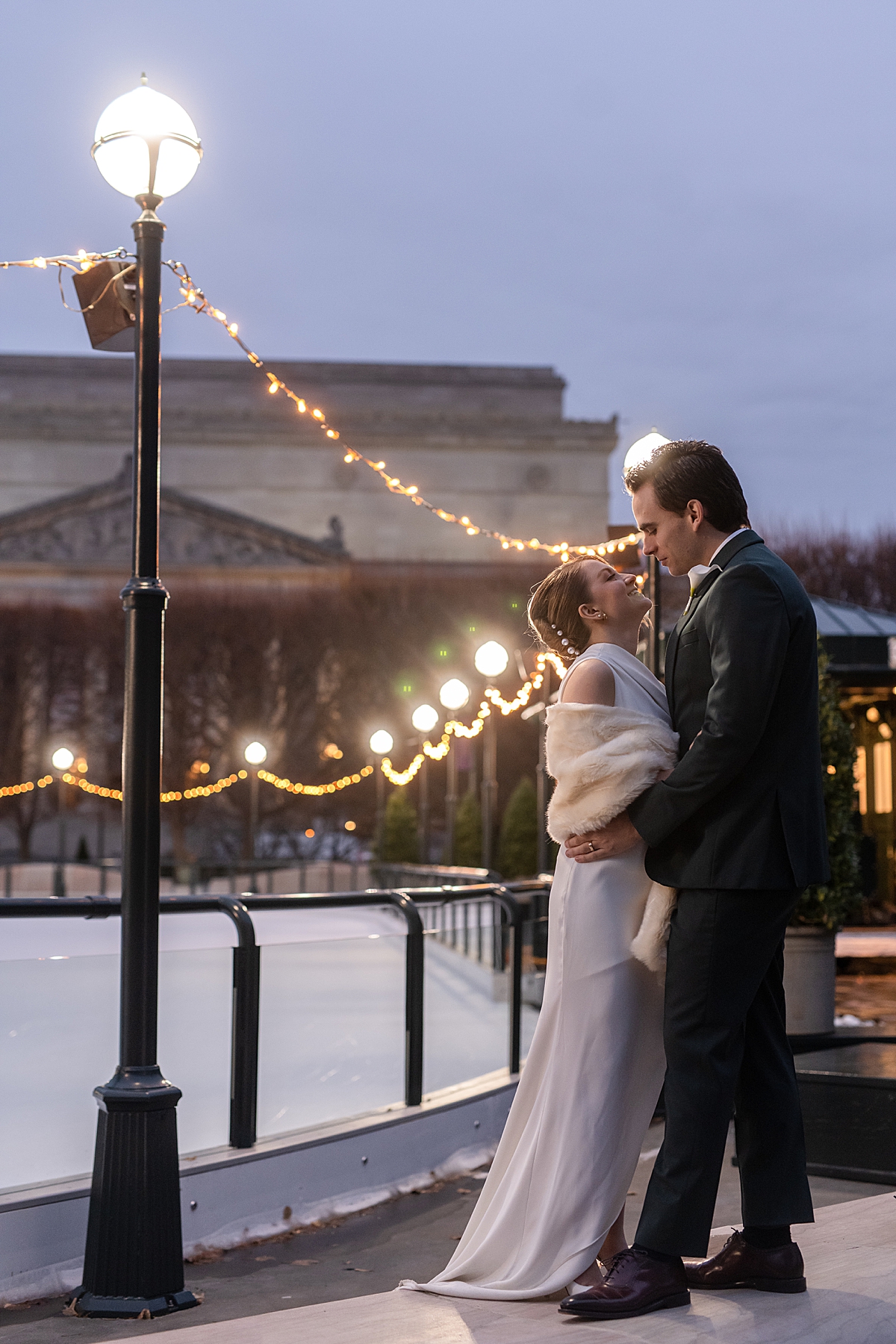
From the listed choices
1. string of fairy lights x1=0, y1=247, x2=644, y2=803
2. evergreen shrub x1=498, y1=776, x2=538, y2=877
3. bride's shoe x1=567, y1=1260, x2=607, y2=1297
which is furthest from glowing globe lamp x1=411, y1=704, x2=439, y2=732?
bride's shoe x1=567, y1=1260, x2=607, y2=1297

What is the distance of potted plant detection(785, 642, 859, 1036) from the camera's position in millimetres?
7969

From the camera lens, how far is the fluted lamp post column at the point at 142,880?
15.5 feet

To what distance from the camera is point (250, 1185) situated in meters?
5.70

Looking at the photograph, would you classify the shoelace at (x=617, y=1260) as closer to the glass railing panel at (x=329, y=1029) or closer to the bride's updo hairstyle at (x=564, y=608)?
the bride's updo hairstyle at (x=564, y=608)

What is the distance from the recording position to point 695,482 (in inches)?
136

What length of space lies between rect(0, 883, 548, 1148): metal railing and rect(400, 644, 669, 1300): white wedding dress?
2.36 m

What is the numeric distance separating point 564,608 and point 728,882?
0.83 metres

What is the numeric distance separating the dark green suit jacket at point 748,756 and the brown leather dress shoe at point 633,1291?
82 cm

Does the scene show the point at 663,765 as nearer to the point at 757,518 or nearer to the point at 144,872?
the point at 144,872

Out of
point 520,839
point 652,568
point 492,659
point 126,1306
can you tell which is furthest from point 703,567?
point 520,839

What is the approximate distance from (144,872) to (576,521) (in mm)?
45638

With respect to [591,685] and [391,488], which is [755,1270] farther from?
[391,488]

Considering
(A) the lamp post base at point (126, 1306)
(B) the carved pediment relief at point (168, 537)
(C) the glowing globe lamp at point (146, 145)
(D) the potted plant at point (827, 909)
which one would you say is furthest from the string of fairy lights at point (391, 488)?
(B) the carved pediment relief at point (168, 537)

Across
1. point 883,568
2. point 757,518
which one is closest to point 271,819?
point 883,568
